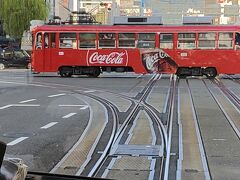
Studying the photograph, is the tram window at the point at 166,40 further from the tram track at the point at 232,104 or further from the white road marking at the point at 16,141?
the white road marking at the point at 16,141

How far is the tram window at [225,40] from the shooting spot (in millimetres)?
27438

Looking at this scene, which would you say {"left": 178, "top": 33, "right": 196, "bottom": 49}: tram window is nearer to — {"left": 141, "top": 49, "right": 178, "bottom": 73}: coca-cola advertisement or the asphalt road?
{"left": 141, "top": 49, "right": 178, "bottom": 73}: coca-cola advertisement

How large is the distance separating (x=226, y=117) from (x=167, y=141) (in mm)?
3710

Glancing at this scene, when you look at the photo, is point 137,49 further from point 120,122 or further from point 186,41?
point 120,122

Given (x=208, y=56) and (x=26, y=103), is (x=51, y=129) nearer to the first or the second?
(x=26, y=103)

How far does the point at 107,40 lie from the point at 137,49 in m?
1.85

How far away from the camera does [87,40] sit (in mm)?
28766

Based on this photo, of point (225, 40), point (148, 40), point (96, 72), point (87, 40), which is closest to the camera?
point (225, 40)

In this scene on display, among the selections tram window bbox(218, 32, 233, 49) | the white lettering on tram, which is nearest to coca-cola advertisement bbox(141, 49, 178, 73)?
the white lettering on tram

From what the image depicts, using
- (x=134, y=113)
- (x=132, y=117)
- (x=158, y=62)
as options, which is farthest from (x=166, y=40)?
(x=132, y=117)

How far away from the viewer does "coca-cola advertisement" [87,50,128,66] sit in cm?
2814

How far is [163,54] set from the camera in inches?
1102

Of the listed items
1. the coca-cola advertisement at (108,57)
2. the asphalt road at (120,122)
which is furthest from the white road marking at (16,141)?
the coca-cola advertisement at (108,57)

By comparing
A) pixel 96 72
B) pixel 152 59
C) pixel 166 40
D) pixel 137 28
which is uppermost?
pixel 137 28
